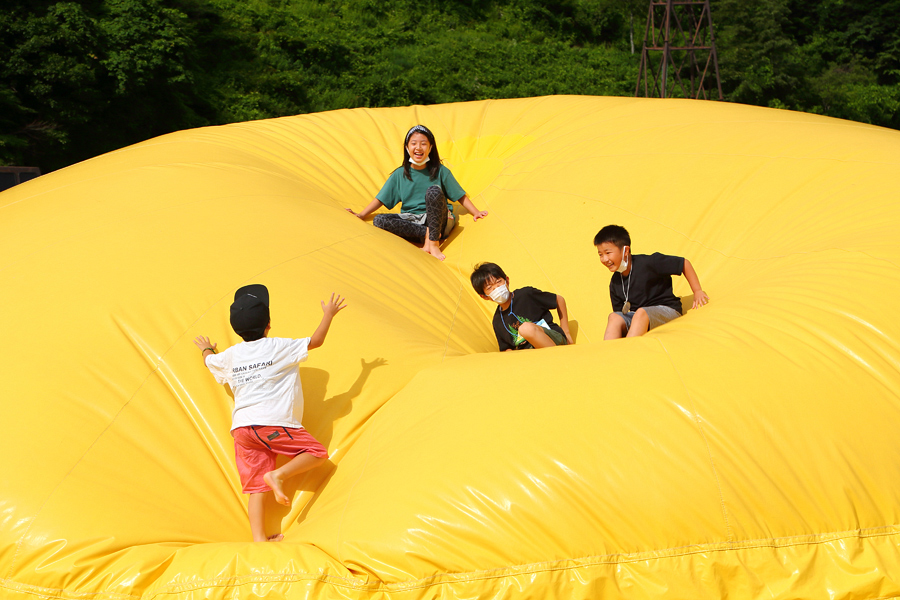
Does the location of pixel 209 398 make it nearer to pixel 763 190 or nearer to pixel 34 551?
pixel 34 551

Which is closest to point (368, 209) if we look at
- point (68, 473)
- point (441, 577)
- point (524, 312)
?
point (524, 312)

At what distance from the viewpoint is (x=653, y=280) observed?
2906mm

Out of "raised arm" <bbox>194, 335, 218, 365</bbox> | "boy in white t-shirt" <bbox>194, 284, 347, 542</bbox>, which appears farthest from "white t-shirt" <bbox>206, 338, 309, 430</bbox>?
"raised arm" <bbox>194, 335, 218, 365</bbox>

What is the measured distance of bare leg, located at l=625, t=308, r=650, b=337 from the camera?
2695mm

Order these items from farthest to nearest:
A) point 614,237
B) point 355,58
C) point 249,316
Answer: point 355,58
point 614,237
point 249,316

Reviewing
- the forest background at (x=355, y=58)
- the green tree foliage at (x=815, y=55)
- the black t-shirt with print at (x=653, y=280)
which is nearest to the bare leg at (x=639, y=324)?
the black t-shirt with print at (x=653, y=280)

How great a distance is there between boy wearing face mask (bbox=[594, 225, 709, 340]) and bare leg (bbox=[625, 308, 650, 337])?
2.5 inches

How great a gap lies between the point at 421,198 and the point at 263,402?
2.27 meters

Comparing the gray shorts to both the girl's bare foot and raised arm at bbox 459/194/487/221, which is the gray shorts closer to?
the girl's bare foot

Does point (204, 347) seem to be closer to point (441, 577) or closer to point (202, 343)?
point (202, 343)

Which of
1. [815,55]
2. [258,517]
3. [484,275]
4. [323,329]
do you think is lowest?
[258,517]

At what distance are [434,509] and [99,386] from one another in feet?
3.97

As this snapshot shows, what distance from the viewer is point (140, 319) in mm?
2459

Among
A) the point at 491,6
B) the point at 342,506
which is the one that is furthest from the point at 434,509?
the point at 491,6
